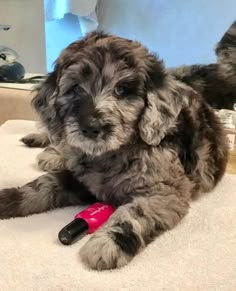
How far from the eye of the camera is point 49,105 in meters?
1.41

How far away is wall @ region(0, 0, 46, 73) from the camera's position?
8.72ft

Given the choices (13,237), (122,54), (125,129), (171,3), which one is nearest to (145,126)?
(125,129)

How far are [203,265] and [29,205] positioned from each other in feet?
1.75

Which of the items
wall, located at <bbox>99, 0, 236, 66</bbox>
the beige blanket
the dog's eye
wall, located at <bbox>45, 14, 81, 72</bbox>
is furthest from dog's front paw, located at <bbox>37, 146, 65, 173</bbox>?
wall, located at <bbox>45, 14, 81, 72</bbox>

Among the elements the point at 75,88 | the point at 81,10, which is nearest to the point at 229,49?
the point at 81,10

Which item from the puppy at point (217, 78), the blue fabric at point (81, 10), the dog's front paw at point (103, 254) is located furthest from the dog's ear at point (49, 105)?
the blue fabric at point (81, 10)

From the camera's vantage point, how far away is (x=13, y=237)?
1.24m

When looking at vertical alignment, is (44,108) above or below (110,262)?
above

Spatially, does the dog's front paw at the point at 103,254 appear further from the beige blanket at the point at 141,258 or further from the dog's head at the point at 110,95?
the dog's head at the point at 110,95

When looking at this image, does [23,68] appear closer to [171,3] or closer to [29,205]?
[171,3]

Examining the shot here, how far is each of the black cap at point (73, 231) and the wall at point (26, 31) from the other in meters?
1.58

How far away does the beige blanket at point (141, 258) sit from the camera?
3.44 feet

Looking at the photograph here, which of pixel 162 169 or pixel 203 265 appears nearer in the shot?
pixel 203 265

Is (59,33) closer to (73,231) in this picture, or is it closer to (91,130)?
(91,130)
